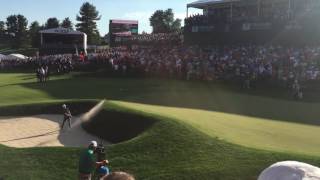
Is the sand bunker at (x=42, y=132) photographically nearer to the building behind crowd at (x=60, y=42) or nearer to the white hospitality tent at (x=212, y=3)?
the white hospitality tent at (x=212, y=3)

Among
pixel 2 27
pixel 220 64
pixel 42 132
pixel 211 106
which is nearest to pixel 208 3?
pixel 220 64

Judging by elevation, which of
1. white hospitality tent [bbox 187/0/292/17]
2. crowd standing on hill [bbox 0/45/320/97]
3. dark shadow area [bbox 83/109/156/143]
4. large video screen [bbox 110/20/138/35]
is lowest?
dark shadow area [bbox 83/109/156/143]

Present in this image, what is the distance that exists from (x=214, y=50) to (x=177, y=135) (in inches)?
1099

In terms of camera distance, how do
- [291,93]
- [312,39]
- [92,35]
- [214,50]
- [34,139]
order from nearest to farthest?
[34,139], [291,93], [312,39], [214,50], [92,35]

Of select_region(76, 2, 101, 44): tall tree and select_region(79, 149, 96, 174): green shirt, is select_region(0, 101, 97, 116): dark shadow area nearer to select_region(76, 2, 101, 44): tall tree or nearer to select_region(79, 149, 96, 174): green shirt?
select_region(79, 149, 96, 174): green shirt

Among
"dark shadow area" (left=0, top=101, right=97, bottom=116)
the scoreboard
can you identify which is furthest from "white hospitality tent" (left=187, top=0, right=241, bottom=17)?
"dark shadow area" (left=0, top=101, right=97, bottom=116)

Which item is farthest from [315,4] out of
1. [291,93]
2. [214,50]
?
[291,93]

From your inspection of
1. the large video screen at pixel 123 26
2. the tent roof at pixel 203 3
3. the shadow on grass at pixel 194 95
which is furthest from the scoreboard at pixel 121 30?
the shadow on grass at pixel 194 95

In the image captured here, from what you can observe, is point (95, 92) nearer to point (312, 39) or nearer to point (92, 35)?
point (312, 39)

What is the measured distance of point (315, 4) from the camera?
42.0 m

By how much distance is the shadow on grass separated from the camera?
25797 mm

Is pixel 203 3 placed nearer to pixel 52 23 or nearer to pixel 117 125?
pixel 117 125

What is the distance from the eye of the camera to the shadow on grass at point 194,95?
84.6ft

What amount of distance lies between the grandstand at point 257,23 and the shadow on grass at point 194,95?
804cm
